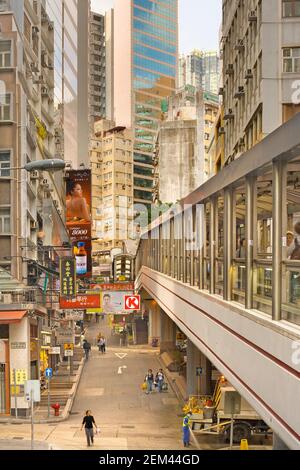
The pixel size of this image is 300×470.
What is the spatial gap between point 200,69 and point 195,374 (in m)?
169

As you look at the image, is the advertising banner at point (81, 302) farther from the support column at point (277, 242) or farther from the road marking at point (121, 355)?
the support column at point (277, 242)

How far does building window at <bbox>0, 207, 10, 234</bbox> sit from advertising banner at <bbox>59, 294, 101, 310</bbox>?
3564 millimetres

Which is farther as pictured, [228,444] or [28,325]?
[28,325]

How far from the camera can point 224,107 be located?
4275 cm

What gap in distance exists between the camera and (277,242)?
25.2 ft

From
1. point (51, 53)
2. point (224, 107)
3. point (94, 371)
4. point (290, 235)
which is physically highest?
point (51, 53)

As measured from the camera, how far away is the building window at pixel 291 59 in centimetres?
2795

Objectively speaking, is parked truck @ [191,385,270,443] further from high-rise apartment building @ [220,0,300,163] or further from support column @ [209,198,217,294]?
high-rise apartment building @ [220,0,300,163]

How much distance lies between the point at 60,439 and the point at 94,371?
16963 millimetres

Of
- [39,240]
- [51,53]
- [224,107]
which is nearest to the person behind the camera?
[39,240]

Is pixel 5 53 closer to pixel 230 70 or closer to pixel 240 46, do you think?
pixel 240 46

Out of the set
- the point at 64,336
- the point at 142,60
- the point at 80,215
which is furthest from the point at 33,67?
the point at 142,60
